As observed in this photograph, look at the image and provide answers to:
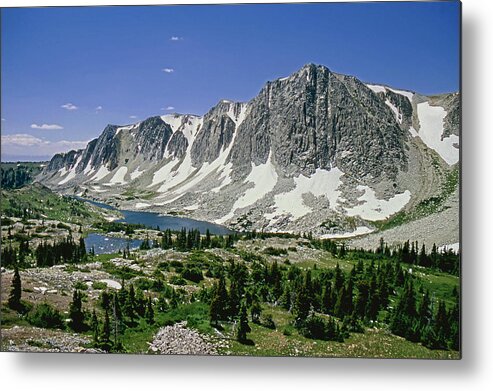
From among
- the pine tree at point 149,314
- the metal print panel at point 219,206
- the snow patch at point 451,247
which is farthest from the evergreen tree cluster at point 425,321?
the pine tree at point 149,314

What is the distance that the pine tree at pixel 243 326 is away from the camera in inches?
330

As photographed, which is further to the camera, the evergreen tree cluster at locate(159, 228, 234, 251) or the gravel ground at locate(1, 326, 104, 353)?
the evergreen tree cluster at locate(159, 228, 234, 251)

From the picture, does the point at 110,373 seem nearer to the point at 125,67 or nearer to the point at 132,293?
the point at 132,293

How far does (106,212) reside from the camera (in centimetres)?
999

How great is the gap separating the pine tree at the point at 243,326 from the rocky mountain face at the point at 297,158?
1.78 m

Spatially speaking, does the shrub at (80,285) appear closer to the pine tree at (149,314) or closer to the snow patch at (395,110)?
the pine tree at (149,314)

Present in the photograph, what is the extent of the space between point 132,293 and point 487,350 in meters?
5.70

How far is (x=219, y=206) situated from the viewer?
35.3 feet

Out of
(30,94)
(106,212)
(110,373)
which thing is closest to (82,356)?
(110,373)

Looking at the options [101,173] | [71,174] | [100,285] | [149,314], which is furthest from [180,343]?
[101,173]

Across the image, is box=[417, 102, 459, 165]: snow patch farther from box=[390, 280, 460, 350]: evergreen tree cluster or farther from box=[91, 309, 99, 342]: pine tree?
box=[91, 309, 99, 342]: pine tree

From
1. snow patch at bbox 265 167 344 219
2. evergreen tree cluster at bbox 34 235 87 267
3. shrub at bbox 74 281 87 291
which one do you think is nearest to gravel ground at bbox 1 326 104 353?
shrub at bbox 74 281 87 291

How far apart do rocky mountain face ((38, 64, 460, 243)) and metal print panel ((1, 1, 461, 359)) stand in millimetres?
68

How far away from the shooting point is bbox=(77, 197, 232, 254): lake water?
941 cm
